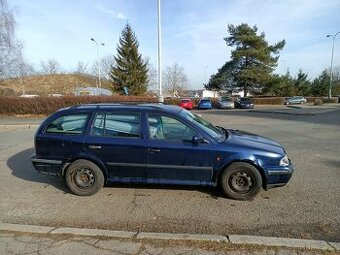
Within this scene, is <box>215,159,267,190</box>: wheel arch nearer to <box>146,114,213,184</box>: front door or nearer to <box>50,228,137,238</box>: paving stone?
<box>146,114,213,184</box>: front door

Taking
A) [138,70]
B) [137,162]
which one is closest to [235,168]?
[137,162]

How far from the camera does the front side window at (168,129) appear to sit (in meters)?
4.92

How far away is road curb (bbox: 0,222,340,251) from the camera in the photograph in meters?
3.38

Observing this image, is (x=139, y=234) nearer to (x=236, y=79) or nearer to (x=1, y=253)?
(x=1, y=253)

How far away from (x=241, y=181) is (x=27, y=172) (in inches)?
185

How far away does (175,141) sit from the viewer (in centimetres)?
487

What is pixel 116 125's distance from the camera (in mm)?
5117

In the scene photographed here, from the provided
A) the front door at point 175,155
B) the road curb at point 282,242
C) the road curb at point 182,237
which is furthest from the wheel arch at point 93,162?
the road curb at point 282,242

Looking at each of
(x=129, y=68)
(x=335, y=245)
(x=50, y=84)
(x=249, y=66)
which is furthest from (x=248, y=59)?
(x=335, y=245)

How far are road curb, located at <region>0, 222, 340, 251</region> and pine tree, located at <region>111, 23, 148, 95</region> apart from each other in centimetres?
3247

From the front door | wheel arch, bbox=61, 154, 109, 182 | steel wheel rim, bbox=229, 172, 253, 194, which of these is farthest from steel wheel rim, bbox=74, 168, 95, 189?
steel wheel rim, bbox=229, 172, 253, 194

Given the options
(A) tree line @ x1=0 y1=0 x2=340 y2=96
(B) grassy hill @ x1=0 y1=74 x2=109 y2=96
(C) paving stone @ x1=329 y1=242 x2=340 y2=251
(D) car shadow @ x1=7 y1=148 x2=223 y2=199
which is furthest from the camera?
(B) grassy hill @ x1=0 y1=74 x2=109 y2=96

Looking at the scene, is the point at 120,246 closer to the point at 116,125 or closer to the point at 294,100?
the point at 116,125

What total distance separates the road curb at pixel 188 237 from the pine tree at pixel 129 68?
1278 inches
